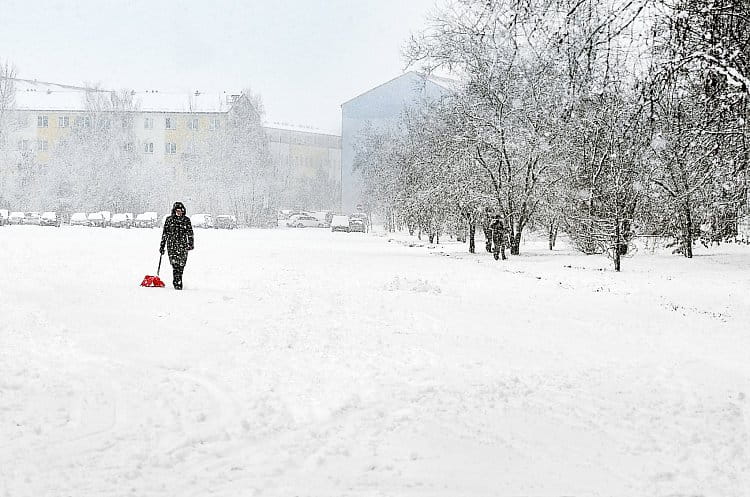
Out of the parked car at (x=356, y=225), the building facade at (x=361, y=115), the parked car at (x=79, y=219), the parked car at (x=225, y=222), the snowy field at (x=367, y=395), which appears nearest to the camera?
the snowy field at (x=367, y=395)

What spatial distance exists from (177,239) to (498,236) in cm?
1494

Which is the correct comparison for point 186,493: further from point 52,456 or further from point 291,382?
point 291,382

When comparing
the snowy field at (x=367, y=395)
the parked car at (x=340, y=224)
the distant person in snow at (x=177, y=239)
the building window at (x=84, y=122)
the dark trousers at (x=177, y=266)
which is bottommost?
the snowy field at (x=367, y=395)

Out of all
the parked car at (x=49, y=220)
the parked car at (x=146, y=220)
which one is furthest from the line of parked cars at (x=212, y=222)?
the parked car at (x=49, y=220)

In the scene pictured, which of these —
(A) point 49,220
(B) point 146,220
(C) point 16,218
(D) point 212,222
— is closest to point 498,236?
(A) point 49,220

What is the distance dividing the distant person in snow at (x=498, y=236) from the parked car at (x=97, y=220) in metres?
52.1

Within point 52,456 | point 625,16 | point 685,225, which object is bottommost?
point 52,456

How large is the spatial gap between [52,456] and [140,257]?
20.8 m

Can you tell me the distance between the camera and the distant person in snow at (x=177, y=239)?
15.8m

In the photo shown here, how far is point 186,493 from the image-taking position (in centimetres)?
474

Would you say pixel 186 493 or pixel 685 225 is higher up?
pixel 685 225

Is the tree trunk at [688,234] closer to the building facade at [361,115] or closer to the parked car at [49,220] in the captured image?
the building facade at [361,115]

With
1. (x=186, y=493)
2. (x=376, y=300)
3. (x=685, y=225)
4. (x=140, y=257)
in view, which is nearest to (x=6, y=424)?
(x=186, y=493)

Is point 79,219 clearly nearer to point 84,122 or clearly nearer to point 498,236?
point 84,122
